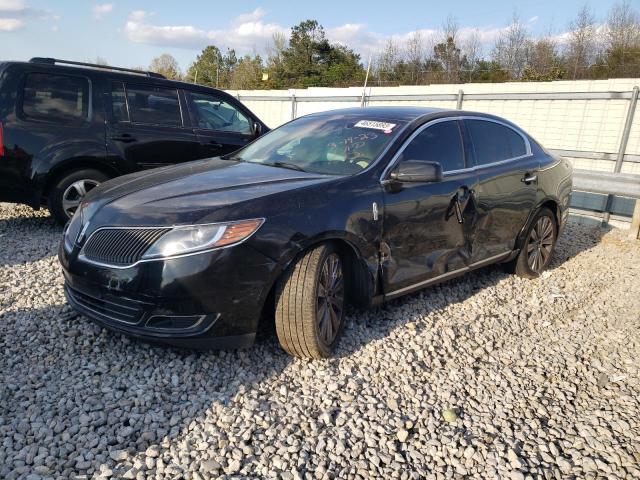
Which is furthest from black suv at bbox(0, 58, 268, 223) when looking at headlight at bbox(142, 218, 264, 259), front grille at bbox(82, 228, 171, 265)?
headlight at bbox(142, 218, 264, 259)

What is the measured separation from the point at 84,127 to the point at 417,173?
13.4 ft

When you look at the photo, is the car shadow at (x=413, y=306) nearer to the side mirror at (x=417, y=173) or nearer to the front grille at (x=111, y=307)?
the side mirror at (x=417, y=173)

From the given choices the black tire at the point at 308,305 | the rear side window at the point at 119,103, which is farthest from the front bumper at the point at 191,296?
the rear side window at the point at 119,103

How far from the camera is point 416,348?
143 inches

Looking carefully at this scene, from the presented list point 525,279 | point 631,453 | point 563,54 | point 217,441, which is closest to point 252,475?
point 217,441

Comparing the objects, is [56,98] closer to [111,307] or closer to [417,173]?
[111,307]

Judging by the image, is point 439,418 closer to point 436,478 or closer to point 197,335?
point 436,478

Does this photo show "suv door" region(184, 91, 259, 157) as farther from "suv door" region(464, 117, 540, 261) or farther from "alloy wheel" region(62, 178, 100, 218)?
"suv door" region(464, 117, 540, 261)

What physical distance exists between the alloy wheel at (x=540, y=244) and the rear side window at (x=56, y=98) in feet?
16.7

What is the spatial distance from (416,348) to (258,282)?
134 centimetres

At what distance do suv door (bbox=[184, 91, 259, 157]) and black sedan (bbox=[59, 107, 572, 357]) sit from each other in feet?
7.76

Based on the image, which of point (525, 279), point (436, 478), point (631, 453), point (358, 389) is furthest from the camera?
point (525, 279)

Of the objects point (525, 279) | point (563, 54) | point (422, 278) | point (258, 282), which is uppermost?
point (563, 54)

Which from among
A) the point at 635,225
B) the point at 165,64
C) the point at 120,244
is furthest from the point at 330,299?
the point at 165,64
